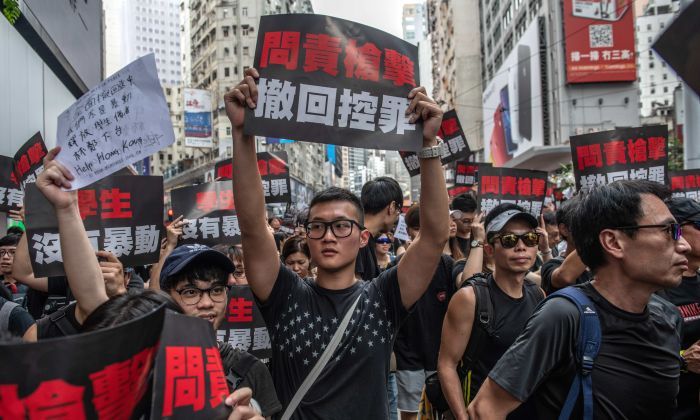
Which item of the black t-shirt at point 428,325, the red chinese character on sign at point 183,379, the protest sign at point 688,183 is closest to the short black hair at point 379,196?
the black t-shirt at point 428,325

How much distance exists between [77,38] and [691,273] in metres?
15.6

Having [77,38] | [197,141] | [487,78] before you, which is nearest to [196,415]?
[77,38]

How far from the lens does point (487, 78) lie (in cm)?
5725

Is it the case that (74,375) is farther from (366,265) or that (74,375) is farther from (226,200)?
(226,200)

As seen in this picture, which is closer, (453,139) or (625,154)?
(625,154)

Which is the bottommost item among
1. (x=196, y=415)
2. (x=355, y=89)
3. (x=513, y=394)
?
(x=513, y=394)

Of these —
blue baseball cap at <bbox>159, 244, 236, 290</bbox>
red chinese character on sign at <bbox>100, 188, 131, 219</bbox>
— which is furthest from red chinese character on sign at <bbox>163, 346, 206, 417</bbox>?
red chinese character on sign at <bbox>100, 188, 131, 219</bbox>

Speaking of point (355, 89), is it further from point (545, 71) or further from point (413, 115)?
point (545, 71)

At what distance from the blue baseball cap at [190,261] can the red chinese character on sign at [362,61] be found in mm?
1077

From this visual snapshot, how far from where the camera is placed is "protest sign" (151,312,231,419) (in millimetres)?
1381

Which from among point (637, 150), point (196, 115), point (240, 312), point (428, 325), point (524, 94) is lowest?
point (428, 325)

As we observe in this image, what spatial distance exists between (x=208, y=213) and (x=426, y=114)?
3.50 m

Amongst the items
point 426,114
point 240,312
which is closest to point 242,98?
→ point 426,114

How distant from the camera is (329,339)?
2.53 metres
